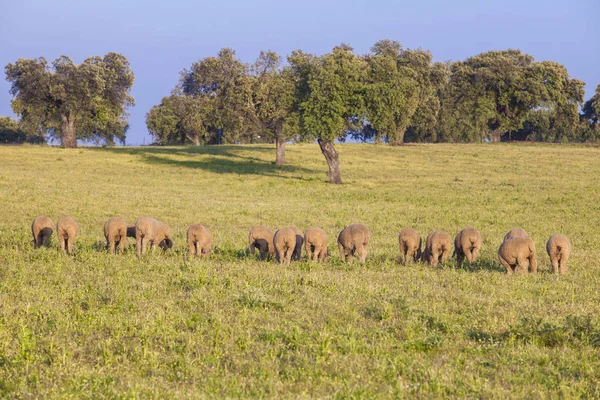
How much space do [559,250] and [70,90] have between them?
59.0 metres

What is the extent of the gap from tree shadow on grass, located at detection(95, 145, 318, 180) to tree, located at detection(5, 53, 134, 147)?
5.79m

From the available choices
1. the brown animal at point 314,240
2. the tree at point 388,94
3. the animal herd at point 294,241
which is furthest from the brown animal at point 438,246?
the tree at point 388,94

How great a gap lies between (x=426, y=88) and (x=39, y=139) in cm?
6825

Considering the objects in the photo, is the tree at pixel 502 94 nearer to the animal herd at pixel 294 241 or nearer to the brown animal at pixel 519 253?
the animal herd at pixel 294 241

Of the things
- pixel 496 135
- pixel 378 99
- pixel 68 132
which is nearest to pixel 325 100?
pixel 378 99

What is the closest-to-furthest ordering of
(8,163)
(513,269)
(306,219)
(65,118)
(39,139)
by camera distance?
(513,269) → (306,219) → (8,163) → (65,118) → (39,139)

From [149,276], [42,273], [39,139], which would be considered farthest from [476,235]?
[39,139]

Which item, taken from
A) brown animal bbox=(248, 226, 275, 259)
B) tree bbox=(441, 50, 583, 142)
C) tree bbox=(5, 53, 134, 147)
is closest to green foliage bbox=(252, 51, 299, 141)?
tree bbox=(5, 53, 134, 147)

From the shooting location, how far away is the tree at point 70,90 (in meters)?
65.4

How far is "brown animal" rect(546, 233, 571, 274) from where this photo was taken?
16594 millimetres

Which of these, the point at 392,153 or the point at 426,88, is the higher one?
the point at 426,88

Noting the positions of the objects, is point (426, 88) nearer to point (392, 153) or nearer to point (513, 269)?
point (392, 153)

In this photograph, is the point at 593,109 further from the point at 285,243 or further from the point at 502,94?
the point at 285,243

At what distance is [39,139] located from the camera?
10925 centimetres
